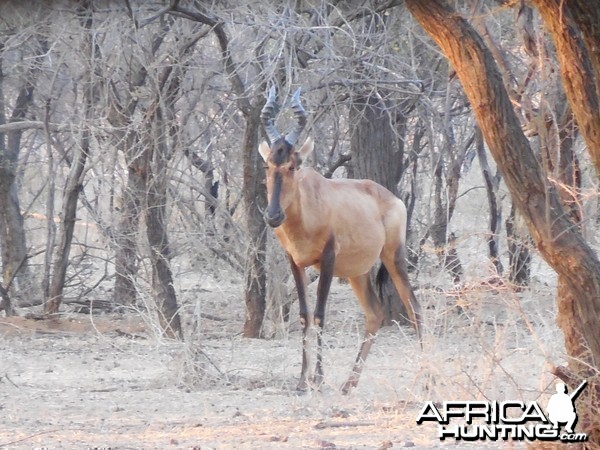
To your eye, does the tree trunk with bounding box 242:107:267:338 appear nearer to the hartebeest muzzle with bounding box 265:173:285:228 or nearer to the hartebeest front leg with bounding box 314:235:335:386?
the hartebeest front leg with bounding box 314:235:335:386

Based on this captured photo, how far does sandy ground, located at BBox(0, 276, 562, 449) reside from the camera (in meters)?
6.16

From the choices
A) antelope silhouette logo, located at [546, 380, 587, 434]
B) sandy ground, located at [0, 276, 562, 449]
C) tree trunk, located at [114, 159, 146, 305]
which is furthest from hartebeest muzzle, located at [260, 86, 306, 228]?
antelope silhouette logo, located at [546, 380, 587, 434]

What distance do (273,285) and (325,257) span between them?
2568mm

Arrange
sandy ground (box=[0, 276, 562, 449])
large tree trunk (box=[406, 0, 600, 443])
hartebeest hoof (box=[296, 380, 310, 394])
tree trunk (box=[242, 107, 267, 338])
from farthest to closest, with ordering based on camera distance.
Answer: tree trunk (box=[242, 107, 267, 338]) < hartebeest hoof (box=[296, 380, 310, 394]) < sandy ground (box=[0, 276, 562, 449]) < large tree trunk (box=[406, 0, 600, 443])

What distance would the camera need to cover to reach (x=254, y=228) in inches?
459

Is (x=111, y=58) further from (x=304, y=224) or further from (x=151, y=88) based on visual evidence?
(x=304, y=224)

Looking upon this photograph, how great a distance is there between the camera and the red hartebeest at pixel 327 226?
29.9 ft

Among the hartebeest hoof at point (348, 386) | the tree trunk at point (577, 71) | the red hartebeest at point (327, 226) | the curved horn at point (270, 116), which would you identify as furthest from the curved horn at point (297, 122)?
the tree trunk at point (577, 71)

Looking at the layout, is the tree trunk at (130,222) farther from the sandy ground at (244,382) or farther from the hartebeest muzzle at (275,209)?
the hartebeest muzzle at (275,209)

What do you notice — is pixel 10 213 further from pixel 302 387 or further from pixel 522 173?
pixel 522 173

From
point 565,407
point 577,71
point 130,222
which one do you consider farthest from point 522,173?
point 130,222

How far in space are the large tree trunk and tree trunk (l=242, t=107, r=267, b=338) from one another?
6219mm

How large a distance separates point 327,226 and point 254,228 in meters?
2.18

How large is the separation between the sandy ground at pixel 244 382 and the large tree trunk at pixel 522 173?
0.39m
